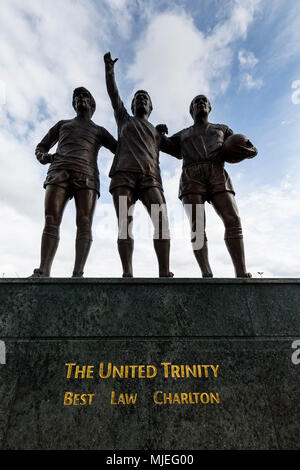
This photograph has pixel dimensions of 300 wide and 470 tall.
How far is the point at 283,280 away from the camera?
3.20m

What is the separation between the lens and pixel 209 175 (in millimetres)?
4355

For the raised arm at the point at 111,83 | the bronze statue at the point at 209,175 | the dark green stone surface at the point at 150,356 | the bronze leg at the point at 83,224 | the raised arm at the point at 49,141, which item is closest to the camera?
the dark green stone surface at the point at 150,356

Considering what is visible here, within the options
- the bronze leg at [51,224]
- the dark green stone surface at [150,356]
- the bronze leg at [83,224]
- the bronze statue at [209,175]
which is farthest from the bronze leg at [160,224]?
the bronze leg at [51,224]

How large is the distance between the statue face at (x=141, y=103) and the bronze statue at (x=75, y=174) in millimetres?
671

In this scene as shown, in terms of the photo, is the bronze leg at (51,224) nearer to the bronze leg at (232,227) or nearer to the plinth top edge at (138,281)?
the plinth top edge at (138,281)

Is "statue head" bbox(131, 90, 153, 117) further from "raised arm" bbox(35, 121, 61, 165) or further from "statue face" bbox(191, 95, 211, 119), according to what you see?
"raised arm" bbox(35, 121, 61, 165)

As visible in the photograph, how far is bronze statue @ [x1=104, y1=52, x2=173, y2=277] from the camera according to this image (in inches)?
158

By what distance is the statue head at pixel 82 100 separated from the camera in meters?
4.84

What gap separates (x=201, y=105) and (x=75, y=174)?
2.39m

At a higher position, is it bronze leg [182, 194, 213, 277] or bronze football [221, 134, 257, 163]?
bronze football [221, 134, 257, 163]

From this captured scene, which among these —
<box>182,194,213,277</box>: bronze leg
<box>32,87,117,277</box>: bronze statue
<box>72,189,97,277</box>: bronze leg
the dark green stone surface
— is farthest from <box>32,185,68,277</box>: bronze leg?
<box>182,194,213,277</box>: bronze leg

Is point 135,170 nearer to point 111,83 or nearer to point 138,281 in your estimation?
point 111,83

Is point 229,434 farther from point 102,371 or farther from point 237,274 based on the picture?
point 237,274
